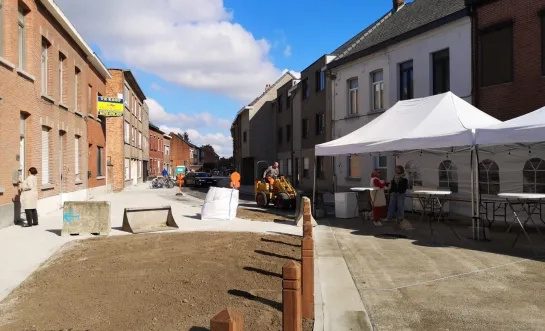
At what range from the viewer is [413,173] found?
16.1m

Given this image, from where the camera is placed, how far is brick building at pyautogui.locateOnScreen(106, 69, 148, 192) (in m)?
31.9

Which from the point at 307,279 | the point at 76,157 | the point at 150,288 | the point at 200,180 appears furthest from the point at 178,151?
the point at 307,279

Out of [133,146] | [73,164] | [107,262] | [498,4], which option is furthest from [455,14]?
[133,146]

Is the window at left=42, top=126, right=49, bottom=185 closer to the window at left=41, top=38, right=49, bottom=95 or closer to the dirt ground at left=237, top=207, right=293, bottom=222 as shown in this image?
the window at left=41, top=38, right=49, bottom=95

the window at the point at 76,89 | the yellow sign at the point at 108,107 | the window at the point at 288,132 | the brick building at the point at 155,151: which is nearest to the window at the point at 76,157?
the window at the point at 76,89

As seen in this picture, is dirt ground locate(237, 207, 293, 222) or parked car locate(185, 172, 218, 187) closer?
dirt ground locate(237, 207, 293, 222)

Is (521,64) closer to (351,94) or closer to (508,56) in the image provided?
(508,56)

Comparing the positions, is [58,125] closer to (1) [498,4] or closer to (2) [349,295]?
(2) [349,295]

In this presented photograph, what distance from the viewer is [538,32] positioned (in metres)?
12.3

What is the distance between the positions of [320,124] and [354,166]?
665 cm

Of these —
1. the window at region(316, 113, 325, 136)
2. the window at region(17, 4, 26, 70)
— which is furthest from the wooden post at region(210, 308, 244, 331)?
the window at region(316, 113, 325, 136)

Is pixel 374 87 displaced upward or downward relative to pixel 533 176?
upward

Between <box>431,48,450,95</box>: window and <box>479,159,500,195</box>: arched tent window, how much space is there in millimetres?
3620

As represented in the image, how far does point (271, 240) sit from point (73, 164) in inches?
501
